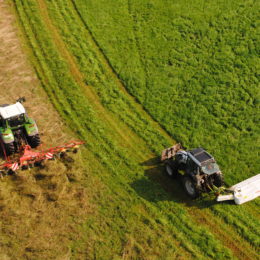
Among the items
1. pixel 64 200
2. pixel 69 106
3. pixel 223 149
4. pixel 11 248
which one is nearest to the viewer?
pixel 11 248

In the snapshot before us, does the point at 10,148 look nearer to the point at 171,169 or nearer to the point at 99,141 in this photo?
the point at 99,141

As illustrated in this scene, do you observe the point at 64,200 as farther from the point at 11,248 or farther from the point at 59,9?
the point at 59,9

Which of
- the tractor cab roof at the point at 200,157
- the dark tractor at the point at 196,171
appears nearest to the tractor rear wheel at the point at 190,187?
the dark tractor at the point at 196,171

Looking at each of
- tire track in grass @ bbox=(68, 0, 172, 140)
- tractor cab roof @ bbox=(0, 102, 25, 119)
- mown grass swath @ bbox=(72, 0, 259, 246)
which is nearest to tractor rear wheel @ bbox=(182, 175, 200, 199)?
mown grass swath @ bbox=(72, 0, 259, 246)

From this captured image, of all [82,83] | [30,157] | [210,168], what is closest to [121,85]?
[82,83]

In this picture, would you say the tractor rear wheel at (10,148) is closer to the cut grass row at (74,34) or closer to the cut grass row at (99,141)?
the cut grass row at (99,141)

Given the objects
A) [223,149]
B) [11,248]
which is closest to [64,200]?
[11,248]
